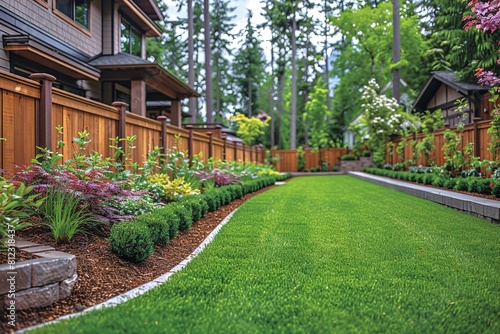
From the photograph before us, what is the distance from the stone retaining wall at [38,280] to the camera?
8.04 ft

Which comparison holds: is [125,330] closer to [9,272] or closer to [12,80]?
[9,272]

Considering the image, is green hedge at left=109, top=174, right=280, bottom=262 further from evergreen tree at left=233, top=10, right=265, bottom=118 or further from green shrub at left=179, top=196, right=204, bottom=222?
evergreen tree at left=233, top=10, right=265, bottom=118

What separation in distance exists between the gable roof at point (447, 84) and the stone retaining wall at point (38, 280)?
16461 mm

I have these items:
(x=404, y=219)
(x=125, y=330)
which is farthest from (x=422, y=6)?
(x=125, y=330)

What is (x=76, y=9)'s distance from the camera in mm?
10562

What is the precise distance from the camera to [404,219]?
613cm

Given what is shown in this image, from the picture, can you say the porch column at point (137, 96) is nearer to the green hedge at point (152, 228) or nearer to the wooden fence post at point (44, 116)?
the green hedge at point (152, 228)

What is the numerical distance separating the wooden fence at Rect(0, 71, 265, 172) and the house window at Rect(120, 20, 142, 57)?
23.0 feet

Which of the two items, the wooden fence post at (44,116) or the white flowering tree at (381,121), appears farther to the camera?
the white flowering tree at (381,121)

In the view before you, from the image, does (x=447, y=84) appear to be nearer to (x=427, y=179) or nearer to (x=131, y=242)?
(x=427, y=179)

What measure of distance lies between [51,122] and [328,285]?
3427mm

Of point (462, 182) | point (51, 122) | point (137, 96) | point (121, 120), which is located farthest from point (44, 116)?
point (462, 182)

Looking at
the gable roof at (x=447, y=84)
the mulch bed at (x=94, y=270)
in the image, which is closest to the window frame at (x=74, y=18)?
the mulch bed at (x=94, y=270)

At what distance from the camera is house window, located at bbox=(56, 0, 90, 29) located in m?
9.86
